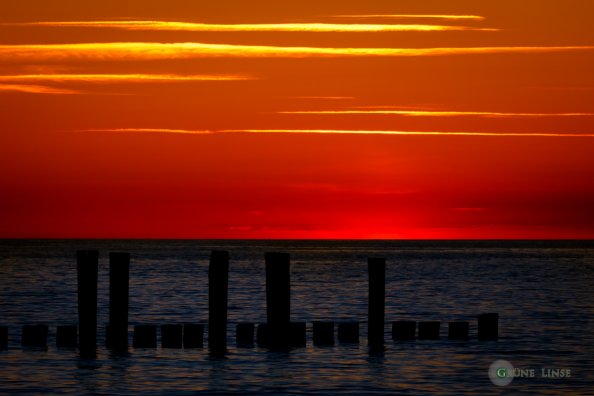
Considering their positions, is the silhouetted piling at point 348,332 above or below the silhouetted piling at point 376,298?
below

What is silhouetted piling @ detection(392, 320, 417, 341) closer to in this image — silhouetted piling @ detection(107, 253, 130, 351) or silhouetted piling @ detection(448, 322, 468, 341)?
silhouetted piling @ detection(448, 322, 468, 341)

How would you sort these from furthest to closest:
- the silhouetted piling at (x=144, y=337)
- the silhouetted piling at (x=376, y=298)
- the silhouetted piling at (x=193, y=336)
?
the silhouetted piling at (x=376, y=298), the silhouetted piling at (x=193, y=336), the silhouetted piling at (x=144, y=337)

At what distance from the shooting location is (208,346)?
33.8 meters

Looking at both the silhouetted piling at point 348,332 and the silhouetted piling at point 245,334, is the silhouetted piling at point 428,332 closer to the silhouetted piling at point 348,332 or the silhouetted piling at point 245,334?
the silhouetted piling at point 348,332

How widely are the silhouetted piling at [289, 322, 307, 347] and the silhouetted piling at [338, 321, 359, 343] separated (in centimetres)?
134

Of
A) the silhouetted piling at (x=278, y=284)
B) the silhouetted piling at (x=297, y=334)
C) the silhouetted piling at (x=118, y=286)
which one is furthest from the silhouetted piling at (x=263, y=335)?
the silhouetted piling at (x=118, y=286)

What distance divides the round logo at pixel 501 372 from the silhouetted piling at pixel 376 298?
124 inches

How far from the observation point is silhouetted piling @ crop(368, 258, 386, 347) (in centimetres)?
3309

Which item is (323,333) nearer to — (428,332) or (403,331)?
(403,331)

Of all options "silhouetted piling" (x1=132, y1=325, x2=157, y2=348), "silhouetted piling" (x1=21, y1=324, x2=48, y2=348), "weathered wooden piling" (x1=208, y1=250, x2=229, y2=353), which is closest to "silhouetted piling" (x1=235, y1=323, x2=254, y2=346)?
"weathered wooden piling" (x1=208, y1=250, x2=229, y2=353)

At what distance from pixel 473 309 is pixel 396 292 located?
42.7 ft

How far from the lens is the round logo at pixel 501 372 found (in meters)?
29.6

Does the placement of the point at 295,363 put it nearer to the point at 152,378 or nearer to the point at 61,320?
the point at 152,378

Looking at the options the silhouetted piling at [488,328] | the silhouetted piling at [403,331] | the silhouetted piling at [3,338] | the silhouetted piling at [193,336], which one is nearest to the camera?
the silhouetted piling at [3,338]
